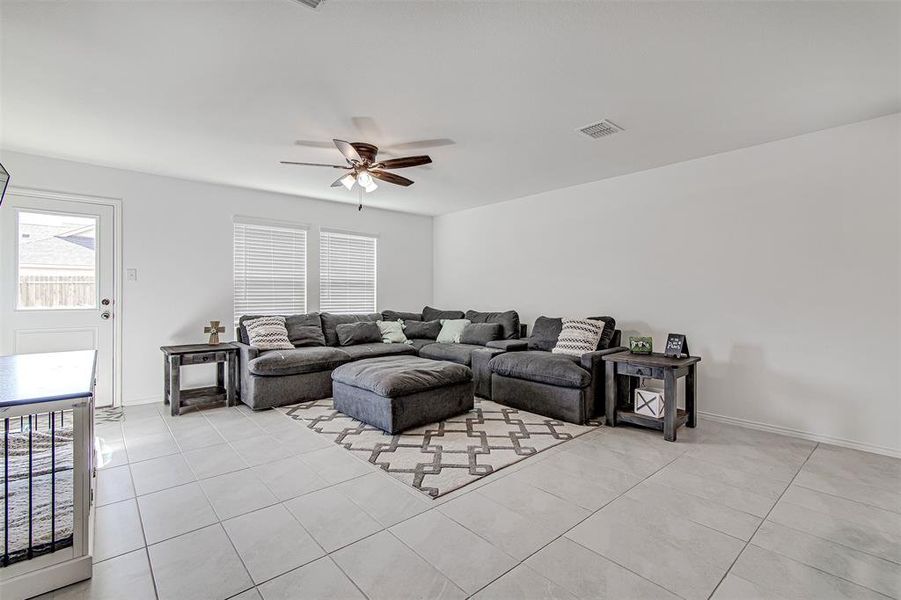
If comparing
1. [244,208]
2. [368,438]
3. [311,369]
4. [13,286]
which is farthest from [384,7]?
[13,286]

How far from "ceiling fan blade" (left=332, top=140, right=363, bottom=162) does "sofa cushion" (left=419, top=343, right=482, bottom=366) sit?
2.57 meters

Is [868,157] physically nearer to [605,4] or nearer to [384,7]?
[605,4]

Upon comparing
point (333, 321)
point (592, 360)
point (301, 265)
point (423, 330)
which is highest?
point (301, 265)

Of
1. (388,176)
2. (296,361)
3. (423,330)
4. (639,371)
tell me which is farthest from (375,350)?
(639,371)

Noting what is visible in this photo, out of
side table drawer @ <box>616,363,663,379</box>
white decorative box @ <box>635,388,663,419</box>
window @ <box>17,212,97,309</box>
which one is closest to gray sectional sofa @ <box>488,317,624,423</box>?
side table drawer @ <box>616,363,663,379</box>

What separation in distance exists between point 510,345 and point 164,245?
4124mm

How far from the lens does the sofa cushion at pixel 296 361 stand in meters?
4.29

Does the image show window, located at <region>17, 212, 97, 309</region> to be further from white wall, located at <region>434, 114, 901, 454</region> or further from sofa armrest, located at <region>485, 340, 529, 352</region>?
white wall, located at <region>434, 114, 901, 454</region>

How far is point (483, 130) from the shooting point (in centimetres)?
341

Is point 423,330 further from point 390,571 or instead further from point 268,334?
point 390,571

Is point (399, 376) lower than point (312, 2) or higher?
lower

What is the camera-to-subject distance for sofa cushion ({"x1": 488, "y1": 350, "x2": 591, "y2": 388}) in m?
3.86

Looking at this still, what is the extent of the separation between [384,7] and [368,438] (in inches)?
115

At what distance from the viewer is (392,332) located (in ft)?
19.5
